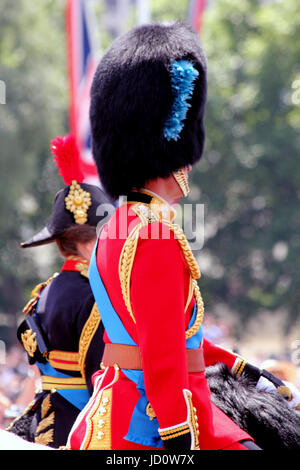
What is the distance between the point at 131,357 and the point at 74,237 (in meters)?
1.24

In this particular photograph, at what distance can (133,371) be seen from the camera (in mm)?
2195

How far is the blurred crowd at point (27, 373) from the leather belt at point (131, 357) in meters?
1.11

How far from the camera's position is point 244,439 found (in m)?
2.16

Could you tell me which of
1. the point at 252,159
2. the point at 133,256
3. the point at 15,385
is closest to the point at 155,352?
the point at 133,256

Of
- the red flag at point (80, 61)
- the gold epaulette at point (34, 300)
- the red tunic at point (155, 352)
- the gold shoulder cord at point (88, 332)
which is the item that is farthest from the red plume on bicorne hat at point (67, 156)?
the red flag at point (80, 61)

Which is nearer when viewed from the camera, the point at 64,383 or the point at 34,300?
the point at 64,383

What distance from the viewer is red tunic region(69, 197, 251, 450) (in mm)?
2029

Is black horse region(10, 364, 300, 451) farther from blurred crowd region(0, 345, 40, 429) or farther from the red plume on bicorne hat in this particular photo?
blurred crowd region(0, 345, 40, 429)

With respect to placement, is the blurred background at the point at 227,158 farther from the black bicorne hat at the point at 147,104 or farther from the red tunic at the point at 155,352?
the red tunic at the point at 155,352

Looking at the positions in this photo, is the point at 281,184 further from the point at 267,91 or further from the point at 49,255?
the point at 49,255

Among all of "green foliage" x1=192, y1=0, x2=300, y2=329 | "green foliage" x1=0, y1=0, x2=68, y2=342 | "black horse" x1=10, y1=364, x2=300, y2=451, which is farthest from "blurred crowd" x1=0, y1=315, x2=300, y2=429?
"green foliage" x1=192, y1=0, x2=300, y2=329

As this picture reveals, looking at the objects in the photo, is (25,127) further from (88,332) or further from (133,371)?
(133,371)

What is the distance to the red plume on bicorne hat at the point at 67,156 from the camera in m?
3.27
